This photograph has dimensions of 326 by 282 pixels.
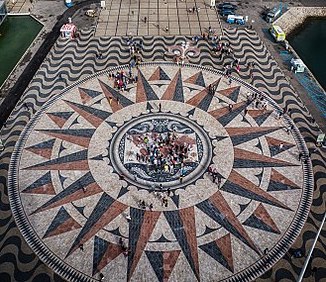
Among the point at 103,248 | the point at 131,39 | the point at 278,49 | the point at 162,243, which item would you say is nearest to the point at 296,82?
the point at 278,49

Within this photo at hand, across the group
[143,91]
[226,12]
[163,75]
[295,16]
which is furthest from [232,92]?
[295,16]

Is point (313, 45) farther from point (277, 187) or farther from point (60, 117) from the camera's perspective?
point (60, 117)

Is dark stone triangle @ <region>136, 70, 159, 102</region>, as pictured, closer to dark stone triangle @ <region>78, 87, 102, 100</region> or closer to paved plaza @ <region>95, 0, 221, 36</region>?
dark stone triangle @ <region>78, 87, 102, 100</region>

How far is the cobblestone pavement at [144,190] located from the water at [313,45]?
738 centimetres

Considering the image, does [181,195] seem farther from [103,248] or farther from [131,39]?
[131,39]

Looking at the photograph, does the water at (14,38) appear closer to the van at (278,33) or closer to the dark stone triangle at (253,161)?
the dark stone triangle at (253,161)

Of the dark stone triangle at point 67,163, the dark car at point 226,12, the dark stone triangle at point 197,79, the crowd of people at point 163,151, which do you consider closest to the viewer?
the crowd of people at point 163,151

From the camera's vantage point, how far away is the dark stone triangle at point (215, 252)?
32747 mm

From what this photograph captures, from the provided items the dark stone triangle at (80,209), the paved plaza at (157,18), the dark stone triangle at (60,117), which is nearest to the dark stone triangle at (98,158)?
the dark stone triangle at (80,209)

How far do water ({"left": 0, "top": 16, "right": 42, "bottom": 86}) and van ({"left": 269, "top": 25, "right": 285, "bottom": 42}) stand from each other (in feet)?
127

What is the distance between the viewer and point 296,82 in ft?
175

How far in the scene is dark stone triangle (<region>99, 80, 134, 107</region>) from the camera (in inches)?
1937

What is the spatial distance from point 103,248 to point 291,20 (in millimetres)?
54864

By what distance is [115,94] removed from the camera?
50.7 meters
